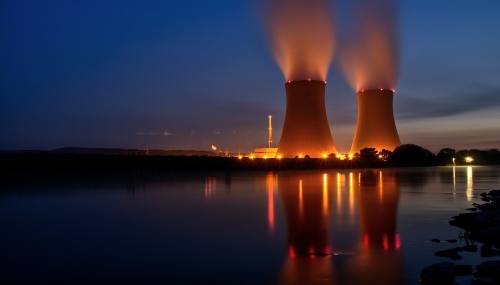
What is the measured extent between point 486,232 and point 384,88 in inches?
1040

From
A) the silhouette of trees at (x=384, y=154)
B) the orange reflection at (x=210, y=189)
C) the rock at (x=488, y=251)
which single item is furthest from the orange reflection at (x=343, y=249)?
the silhouette of trees at (x=384, y=154)

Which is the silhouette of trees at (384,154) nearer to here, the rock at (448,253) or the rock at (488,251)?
the rock at (488,251)

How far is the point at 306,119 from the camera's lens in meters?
25.3

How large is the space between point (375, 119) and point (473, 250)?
26522mm

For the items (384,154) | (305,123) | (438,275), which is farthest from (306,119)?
(438,275)

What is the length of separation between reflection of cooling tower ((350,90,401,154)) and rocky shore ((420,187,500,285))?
2383 centimetres

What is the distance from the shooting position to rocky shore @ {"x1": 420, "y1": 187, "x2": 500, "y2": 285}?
3551 mm

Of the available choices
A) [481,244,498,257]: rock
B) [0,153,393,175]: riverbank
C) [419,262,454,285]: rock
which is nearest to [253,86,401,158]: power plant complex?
[0,153,393,175]: riverbank

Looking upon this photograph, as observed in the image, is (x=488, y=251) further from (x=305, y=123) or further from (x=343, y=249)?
(x=305, y=123)

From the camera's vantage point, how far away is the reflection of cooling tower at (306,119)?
25328mm

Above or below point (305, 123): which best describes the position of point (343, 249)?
below

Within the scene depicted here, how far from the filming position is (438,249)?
484 cm

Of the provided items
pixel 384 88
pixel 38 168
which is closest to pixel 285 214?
pixel 38 168

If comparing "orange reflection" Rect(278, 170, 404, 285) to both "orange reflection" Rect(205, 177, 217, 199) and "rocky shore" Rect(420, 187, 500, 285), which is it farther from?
"orange reflection" Rect(205, 177, 217, 199)
